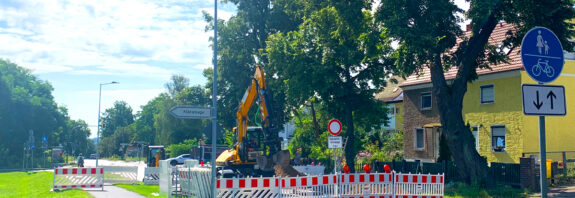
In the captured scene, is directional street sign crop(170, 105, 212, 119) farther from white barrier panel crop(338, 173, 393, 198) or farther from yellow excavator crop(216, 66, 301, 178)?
yellow excavator crop(216, 66, 301, 178)

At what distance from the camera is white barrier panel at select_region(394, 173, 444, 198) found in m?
17.1

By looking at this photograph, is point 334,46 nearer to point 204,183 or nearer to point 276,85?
point 276,85

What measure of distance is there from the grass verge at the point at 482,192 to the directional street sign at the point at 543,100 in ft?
46.0

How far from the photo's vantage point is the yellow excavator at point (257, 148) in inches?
877

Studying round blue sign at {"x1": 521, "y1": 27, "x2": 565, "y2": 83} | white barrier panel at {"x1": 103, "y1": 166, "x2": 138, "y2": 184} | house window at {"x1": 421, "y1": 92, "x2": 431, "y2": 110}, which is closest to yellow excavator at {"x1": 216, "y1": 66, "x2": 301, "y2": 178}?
white barrier panel at {"x1": 103, "y1": 166, "x2": 138, "y2": 184}

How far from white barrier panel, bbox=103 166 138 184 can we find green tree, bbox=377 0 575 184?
59.6ft

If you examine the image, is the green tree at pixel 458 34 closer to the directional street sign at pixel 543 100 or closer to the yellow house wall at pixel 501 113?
the yellow house wall at pixel 501 113

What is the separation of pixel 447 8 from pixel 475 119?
1281cm

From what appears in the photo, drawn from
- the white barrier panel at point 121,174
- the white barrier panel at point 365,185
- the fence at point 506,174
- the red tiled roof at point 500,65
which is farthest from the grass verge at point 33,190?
the fence at point 506,174

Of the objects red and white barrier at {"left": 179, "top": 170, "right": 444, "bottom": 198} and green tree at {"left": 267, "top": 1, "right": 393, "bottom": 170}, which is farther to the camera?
green tree at {"left": 267, "top": 1, "right": 393, "bottom": 170}

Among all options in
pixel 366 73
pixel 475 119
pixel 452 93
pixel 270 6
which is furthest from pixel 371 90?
pixel 270 6

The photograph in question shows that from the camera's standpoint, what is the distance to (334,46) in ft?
96.1

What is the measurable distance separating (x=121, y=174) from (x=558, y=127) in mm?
25259

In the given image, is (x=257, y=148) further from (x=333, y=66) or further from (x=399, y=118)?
(x=399, y=118)
